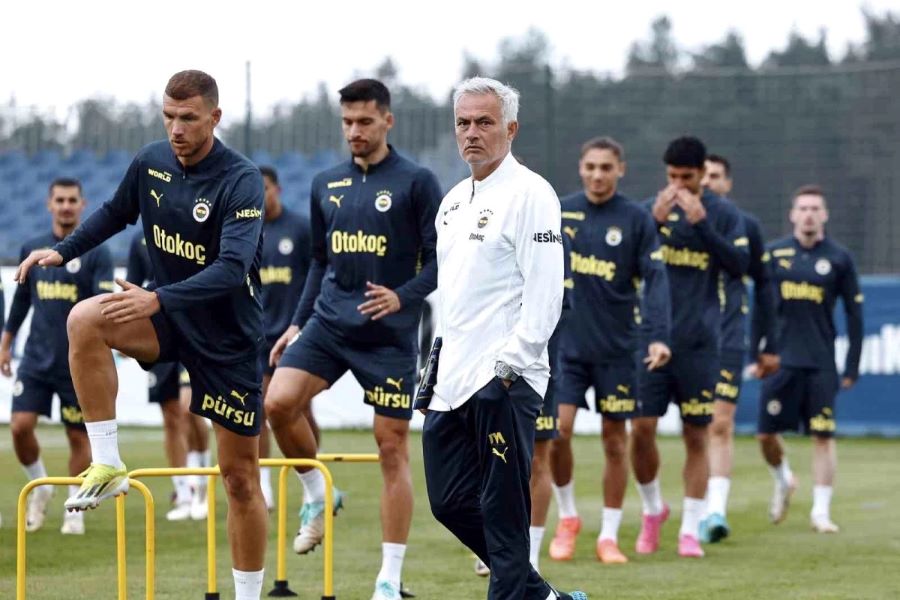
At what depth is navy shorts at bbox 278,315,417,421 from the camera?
8.77m

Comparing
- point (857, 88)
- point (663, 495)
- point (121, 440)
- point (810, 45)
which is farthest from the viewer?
point (810, 45)

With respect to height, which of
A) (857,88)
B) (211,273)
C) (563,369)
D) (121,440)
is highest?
(857,88)

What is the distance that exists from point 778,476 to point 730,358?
3.54 feet

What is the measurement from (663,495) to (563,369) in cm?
429

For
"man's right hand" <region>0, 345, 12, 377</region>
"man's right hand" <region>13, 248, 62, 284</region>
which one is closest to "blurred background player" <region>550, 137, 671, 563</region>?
"man's right hand" <region>13, 248, 62, 284</region>

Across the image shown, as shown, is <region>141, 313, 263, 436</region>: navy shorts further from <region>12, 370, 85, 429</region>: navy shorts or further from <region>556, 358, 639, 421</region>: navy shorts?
<region>12, 370, 85, 429</region>: navy shorts

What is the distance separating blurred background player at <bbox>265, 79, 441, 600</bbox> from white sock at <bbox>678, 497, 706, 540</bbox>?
2.59 metres

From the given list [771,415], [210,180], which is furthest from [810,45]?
[210,180]

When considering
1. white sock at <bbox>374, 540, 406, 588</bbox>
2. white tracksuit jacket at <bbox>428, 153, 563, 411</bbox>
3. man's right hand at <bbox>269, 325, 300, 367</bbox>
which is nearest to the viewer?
white tracksuit jacket at <bbox>428, 153, 563, 411</bbox>

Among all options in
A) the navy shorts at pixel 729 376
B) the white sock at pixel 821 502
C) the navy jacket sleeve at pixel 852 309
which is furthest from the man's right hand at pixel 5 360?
the navy jacket sleeve at pixel 852 309

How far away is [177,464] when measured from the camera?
12.7 metres

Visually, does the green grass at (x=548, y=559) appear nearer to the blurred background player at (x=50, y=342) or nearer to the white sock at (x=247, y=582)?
the blurred background player at (x=50, y=342)

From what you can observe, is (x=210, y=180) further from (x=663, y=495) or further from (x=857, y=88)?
(x=857, y=88)

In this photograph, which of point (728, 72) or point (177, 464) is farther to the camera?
point (728, 72)
